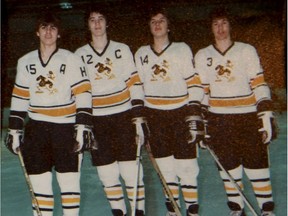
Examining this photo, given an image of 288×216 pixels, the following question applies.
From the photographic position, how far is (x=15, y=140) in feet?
6.97

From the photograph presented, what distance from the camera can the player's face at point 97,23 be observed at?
224cm

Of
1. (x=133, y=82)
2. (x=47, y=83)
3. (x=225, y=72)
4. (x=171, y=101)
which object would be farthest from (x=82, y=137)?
(x=225, y=72)

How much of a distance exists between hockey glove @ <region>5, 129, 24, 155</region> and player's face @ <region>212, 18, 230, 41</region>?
956 millimetres

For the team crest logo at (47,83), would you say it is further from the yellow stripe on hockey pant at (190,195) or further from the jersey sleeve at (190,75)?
the yellow stripe on hockey pant at (190,195)

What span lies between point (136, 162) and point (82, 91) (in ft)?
1.33

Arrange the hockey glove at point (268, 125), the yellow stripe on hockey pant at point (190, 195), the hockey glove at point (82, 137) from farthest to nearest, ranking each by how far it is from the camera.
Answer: the yellow stripe on hockey pant at point (190, 195) < the hockey glove at point (268, 125) < the hockey glove at point (82, 137)

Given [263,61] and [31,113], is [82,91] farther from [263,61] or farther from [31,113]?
[263,61]

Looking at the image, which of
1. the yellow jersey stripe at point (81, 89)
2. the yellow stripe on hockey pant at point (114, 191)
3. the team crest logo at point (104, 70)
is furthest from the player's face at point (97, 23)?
the yellow stripe on hockey pant at point (114, 191)

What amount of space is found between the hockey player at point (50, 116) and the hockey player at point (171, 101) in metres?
0.34

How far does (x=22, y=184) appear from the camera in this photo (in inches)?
115

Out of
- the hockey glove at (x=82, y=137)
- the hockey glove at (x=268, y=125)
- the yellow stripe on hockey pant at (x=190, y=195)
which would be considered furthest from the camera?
the yellow stripe on hockey pant at (x=190, y=195)

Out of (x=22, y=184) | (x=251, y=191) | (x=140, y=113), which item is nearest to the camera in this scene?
(x=140, y=113)

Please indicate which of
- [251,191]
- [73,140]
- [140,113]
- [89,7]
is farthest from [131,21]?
[251,191]

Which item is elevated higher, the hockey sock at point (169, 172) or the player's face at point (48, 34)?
the player's face at point (48, 34)
